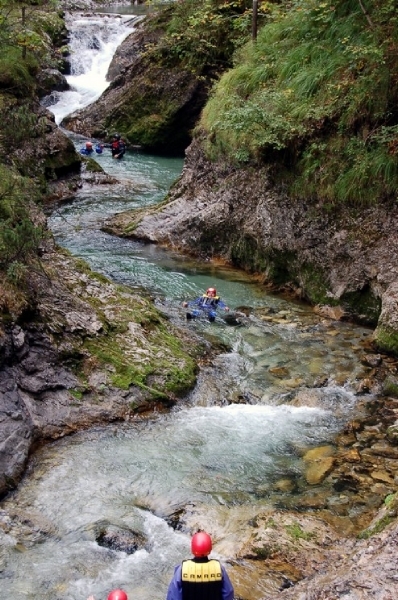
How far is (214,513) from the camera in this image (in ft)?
20.3

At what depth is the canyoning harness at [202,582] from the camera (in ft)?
13.5

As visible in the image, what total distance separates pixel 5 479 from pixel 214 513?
92.4 inches

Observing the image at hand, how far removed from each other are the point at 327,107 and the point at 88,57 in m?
21.2

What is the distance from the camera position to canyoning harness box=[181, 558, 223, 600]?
4117 mm

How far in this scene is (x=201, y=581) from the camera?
411 centimetres

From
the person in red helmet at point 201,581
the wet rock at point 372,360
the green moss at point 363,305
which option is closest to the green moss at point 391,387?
the wet rock at point 372,360

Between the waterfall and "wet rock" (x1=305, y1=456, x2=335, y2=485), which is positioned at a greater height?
the waterfall

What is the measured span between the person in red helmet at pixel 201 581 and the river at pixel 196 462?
→ 42.4 inches

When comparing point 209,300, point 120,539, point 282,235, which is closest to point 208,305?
point 209,300

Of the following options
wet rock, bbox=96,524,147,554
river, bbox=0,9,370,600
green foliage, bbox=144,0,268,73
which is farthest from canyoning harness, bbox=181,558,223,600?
green foliage, bbox=144,0,268,73

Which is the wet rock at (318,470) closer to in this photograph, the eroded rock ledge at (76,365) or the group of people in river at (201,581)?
the eroded rock ledge at (76,365)

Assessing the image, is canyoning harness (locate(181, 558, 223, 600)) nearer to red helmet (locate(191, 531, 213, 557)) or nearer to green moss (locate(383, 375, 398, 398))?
red helmet (locate(191, 531, 213, 557))

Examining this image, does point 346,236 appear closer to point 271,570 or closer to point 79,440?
point 79,440

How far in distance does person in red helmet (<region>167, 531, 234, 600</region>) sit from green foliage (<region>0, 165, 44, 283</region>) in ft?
15.4
